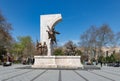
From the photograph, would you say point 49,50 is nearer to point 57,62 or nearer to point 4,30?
point 57,62

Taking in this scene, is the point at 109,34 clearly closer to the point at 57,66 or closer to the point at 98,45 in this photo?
the point at 98,45

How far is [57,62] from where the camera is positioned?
3509 cm

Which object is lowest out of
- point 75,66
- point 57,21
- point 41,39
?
point 75,66

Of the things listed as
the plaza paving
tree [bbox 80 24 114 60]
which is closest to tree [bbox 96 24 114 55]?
tree [bbox 80 24 114 60]

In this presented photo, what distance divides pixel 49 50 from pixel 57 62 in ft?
10.5

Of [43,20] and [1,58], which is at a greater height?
[43,20]

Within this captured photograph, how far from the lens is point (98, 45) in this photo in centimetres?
6488

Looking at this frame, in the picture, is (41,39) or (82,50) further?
Result: (82,50)

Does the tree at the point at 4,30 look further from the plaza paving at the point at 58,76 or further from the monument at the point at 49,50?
the plaza paving at the point at 58,76

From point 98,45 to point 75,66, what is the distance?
103ft

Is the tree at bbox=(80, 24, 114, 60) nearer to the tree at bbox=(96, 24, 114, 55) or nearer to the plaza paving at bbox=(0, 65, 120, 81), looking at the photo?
the tree at bbox=(96, 24, 114, 55)

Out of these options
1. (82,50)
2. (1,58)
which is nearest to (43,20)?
(1,58)

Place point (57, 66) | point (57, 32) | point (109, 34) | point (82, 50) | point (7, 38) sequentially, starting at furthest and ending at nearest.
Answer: point (82, 50) → point (109, 34) → point (7, 38) → point (57, 32) → point (57, 66)

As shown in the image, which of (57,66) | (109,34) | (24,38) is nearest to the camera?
(57,66)
